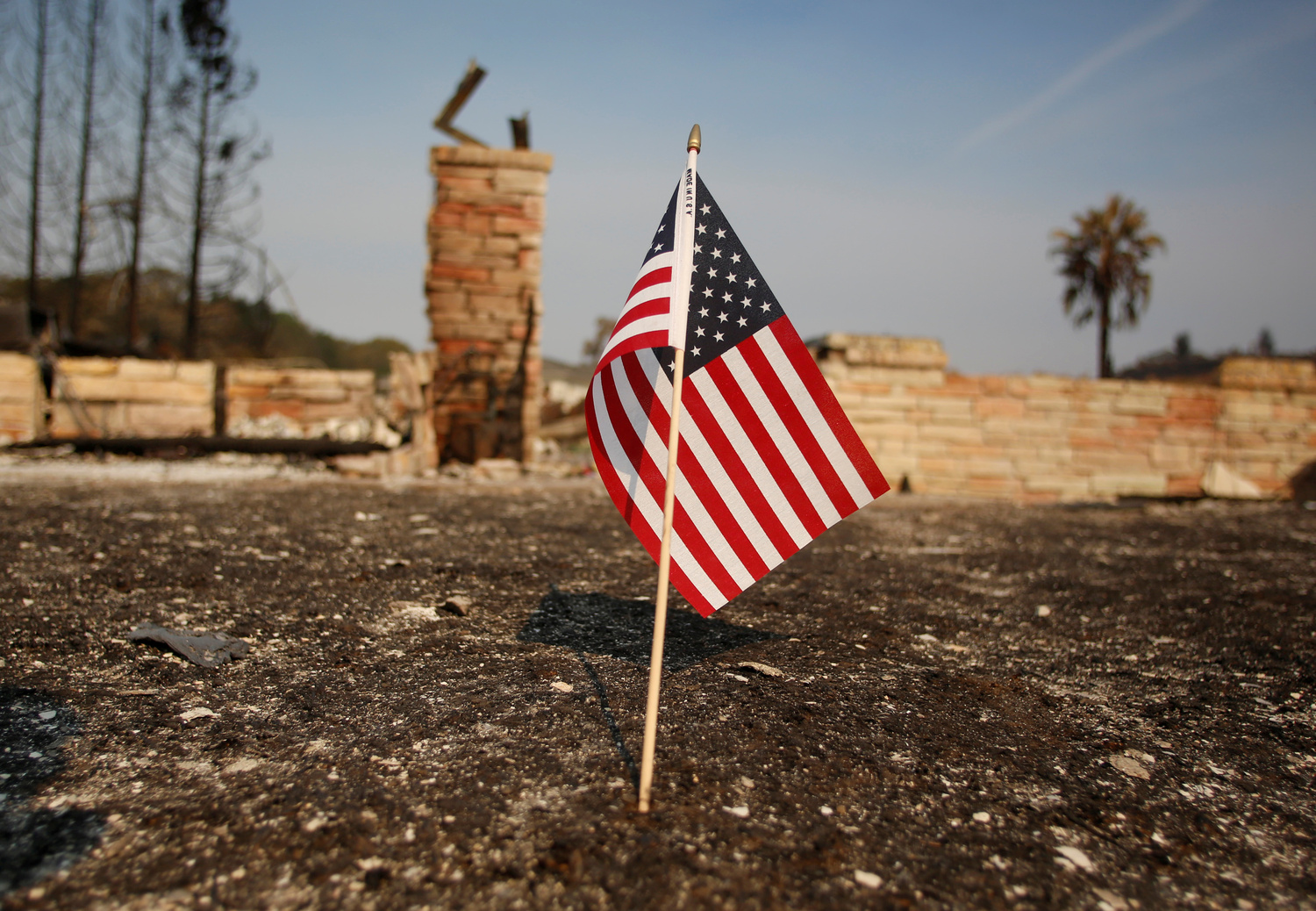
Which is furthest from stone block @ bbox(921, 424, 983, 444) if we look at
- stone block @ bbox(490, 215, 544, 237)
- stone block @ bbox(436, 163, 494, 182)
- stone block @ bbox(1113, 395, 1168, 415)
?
stone block @ bbox(436, 163, 494, 182)

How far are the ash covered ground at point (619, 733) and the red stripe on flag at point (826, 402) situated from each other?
2.65 feet

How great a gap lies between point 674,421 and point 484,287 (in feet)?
23.1

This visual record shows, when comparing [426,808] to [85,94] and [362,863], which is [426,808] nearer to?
[362,863]

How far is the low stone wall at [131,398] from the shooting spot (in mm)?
8531

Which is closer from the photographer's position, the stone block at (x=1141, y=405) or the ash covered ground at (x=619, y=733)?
the ash covered ground at (x=619, y=733)

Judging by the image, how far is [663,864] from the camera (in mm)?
1586

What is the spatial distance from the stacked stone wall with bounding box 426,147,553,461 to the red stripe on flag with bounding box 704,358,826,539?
6567mm

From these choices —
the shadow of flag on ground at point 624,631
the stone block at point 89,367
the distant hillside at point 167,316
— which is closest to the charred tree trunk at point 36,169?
the distant hillside at point 167,316

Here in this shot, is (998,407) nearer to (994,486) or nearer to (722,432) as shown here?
(994,486)

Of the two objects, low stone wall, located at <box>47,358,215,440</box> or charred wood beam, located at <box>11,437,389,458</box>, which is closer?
charred wood beam, located at <box>11,437,389,458</box>

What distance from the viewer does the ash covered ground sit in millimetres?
1575

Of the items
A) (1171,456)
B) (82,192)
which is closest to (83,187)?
(82,192)

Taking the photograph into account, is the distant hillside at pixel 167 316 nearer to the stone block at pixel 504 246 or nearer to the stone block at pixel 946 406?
the stone block at pixel 504 246

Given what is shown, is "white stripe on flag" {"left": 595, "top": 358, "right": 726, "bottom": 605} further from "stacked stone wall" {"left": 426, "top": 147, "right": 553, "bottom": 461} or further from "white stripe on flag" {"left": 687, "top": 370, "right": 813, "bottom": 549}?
"stacked stone wall" {"left": 426, "top": 147, "right": 553, "bottom": 461}
